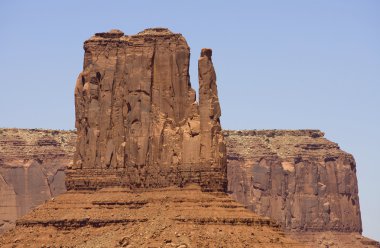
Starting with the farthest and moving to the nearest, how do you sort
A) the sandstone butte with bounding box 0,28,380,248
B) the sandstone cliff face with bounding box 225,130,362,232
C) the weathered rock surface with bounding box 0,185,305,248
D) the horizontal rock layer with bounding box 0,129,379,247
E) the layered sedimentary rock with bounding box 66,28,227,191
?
the sandstone cliff face with bounding box 225,130,362,232
the horizontal rock layer with bounding box 0,129,379,247
the layered sedimentary rock with bounding box 66,28,227,191
the sandstone butte with bounding box 0,28,380,248
the weathered rock surface with bounding box 0,185,305,248

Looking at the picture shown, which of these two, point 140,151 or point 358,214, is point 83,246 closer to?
point 140,151

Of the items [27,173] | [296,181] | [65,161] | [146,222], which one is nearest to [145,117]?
[146,222]

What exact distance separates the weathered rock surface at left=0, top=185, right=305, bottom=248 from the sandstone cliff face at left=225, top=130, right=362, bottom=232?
72.4 meters

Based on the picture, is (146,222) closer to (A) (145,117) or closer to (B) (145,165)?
(B) (145,165)

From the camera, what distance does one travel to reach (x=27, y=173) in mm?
179500

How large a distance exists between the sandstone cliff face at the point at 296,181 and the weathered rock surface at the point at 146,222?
72.4 m

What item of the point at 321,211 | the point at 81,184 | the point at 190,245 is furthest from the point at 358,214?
the point at 190,245

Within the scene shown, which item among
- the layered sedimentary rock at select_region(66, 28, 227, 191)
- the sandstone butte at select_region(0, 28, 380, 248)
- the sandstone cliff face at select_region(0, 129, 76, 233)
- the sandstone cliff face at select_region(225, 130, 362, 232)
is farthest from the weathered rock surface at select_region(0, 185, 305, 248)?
the sandstone cliff face at select_region(225, 130, 362, 232)

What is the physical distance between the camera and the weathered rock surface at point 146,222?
10919 centimetres

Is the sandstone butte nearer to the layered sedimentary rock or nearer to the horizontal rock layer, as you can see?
the layered sedimentary rock

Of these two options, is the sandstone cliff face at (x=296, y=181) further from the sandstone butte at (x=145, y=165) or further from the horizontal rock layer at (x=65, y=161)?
the sandstone butte at (x=145, y=165)

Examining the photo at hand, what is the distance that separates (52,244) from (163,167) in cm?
1090

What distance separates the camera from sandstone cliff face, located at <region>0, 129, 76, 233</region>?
179m

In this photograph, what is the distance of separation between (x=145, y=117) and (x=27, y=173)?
60.5 metres
